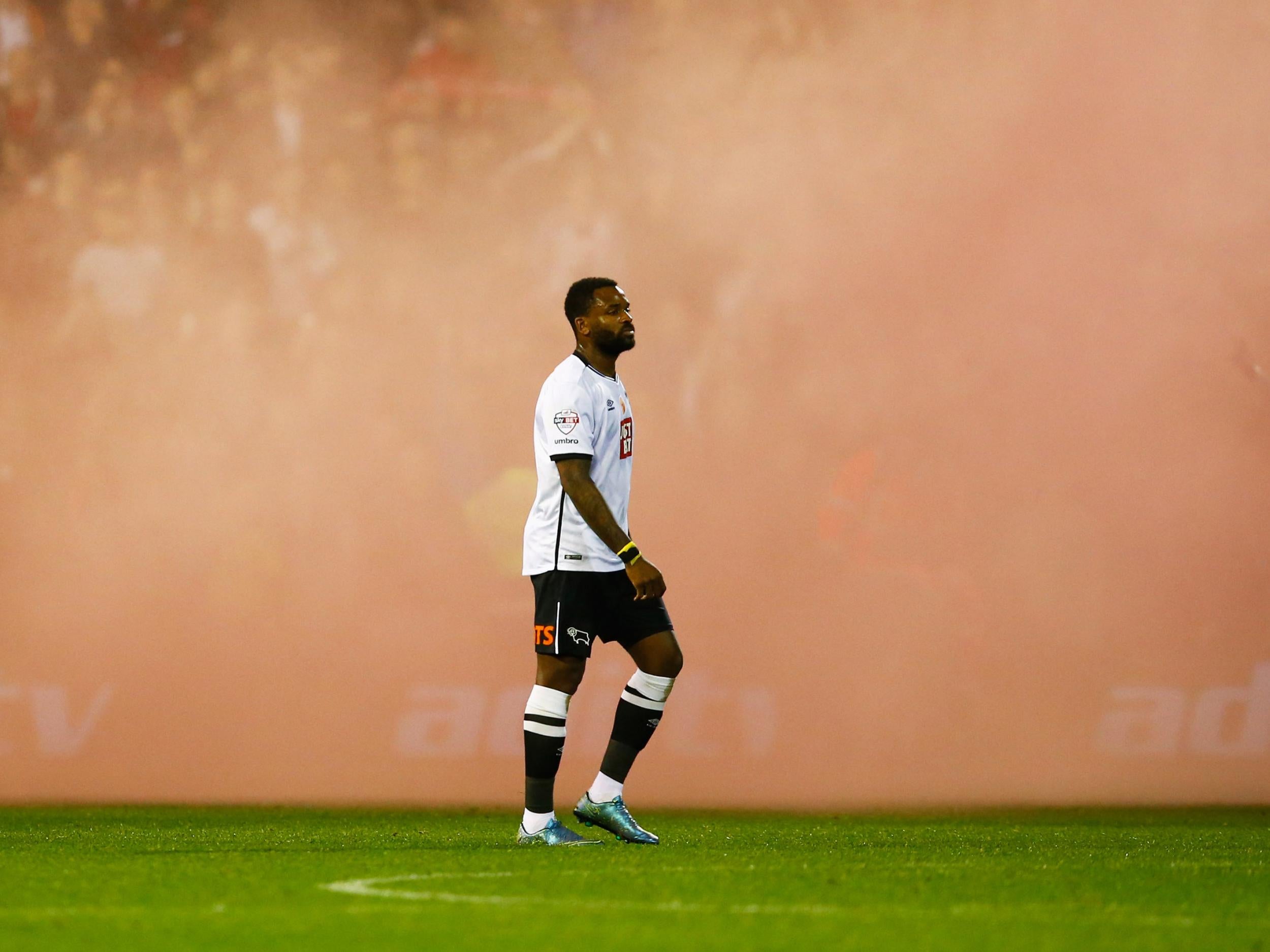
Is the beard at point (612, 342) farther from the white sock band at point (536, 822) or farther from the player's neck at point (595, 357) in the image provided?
the white sock band at point (536, 822)

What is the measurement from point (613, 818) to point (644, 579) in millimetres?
695

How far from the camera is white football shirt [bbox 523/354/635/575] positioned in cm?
450

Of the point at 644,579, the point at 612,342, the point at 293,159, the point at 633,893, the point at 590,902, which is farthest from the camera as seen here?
the point at 293,159

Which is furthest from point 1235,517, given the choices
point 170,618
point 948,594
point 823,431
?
point 170,618

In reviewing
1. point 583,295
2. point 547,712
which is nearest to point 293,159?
point 583,295

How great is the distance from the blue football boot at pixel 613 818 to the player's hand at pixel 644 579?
602mm

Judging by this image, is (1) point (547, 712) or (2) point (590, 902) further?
(1) point (547, 712)

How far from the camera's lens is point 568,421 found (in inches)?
177

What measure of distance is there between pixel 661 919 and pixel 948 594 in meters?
4.61

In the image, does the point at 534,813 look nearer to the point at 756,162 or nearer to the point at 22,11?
the point at 756,162

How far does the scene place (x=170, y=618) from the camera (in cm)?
751

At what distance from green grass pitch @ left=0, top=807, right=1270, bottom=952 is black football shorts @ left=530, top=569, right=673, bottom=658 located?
21.8 inches

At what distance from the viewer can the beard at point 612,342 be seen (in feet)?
15.2

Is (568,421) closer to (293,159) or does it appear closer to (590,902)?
(590,902)
